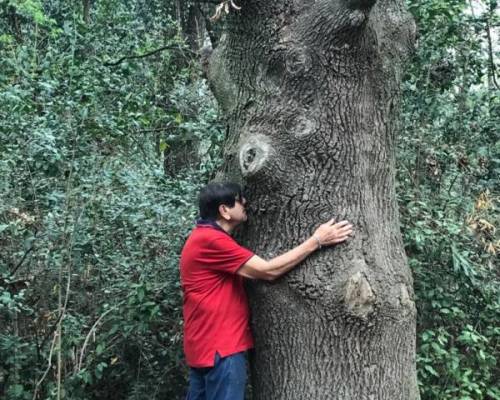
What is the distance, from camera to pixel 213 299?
3.62 m

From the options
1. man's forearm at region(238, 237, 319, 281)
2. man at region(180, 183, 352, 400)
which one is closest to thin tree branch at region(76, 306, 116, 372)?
man at region(180, 183, 352, 400)

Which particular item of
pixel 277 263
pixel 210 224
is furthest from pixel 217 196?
pixel 277 263

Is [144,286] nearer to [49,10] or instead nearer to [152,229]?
[152,229]

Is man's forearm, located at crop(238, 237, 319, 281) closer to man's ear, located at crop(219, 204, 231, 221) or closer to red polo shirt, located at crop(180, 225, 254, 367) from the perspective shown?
red polo shirt, located at crop(180, 225, 254, 367)

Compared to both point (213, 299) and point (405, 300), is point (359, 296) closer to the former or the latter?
point (405, 300)

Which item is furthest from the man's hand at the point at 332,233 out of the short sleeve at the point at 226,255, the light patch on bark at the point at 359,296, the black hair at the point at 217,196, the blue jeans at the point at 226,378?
the blue jeans at the point at 226,378

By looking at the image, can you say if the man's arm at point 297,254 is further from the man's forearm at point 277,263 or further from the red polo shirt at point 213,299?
the red polo shirt at point 213,299

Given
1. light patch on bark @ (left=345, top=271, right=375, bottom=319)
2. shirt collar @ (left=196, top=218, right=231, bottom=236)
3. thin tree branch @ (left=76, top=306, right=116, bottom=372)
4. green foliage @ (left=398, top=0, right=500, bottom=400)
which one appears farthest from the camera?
green foliage @ (left=398, top=0, right=500, bottom=400)

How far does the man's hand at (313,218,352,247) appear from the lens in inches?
132

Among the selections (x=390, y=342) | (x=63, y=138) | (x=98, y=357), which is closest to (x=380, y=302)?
(x=390, y=342)

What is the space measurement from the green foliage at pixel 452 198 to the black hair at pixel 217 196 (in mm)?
1832

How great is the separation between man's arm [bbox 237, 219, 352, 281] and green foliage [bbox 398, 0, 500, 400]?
1597 mm

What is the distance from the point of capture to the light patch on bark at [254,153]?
11.2 feet

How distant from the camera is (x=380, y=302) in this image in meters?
3.37
